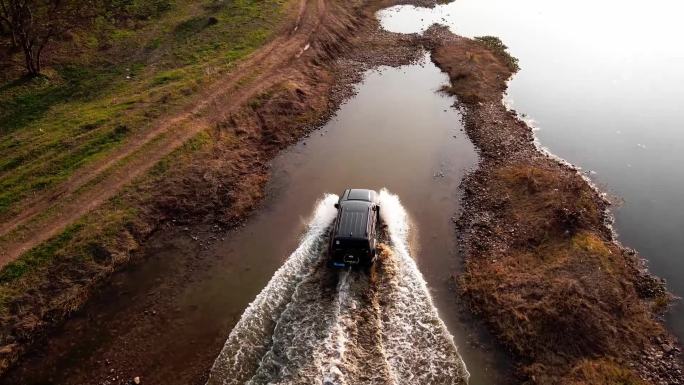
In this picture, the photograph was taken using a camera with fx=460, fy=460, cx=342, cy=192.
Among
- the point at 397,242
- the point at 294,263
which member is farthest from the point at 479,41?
the point at 294,263

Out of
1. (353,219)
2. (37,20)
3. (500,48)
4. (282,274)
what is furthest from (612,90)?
(37,20)

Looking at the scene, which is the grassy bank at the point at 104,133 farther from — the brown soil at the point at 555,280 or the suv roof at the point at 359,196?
the brown soil at the point at 555,280

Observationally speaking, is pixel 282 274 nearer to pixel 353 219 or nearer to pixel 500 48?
pixel 353 219

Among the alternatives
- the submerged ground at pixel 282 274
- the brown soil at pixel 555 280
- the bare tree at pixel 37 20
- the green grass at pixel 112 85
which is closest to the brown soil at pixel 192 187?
the submerged ground at pixel 282 274

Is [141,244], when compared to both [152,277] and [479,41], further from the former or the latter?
[479,41]

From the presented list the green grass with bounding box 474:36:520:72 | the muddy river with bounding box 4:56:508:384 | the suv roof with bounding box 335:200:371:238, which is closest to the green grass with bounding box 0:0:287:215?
the muddy river with bounding box 4:56:508:384
